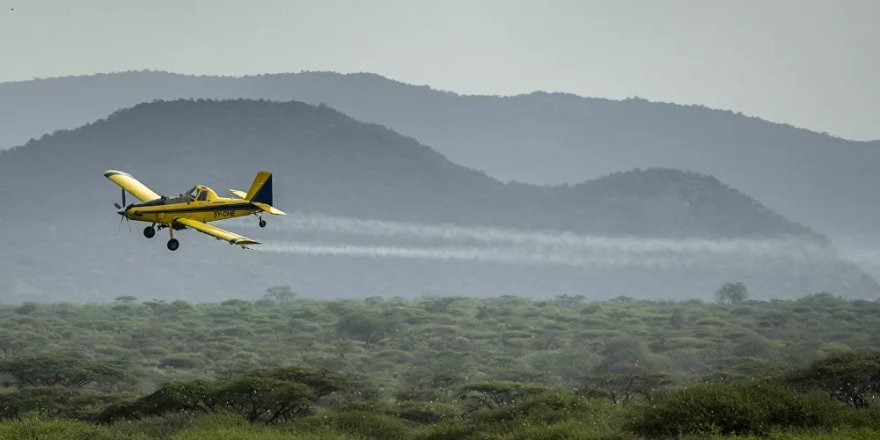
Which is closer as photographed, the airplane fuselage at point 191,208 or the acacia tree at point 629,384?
the airplane fuselage at point 191,208

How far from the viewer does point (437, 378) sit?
98812mm

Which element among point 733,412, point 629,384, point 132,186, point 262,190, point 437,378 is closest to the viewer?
point 733,412

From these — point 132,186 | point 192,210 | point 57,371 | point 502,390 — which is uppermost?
point 132,186

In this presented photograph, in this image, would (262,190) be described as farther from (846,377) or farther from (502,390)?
(846,377)

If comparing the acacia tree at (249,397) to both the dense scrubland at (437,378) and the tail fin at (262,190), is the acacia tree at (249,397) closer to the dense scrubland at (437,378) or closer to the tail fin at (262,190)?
the dense scrubland at (437,378)

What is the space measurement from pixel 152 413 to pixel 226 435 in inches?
561

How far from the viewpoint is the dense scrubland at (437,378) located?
50625mm

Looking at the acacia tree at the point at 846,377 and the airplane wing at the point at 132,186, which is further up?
the airplane wing at the point at 132,186

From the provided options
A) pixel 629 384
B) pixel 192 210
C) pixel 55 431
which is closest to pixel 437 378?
pixel 629 384

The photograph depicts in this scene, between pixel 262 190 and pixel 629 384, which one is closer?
pixel 262 190

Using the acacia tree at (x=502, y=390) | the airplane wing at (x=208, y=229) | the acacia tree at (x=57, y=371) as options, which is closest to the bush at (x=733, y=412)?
the airplane wing at (x=208, y=229)

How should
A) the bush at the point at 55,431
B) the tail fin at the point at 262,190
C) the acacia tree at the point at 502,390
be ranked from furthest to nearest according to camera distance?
the acacia tree at the point at 502,390
the bush at the point at 55,431
the tail fin at the point at 262,190

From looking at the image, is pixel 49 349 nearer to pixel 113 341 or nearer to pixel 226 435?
pixel 113 341

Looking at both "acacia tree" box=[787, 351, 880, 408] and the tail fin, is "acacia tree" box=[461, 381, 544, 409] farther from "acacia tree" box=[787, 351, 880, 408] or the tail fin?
the tail fin
